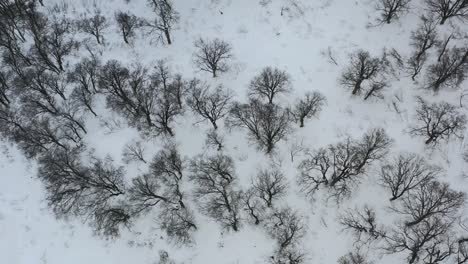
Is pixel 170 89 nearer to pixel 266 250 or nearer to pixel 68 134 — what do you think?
pixel 68 134

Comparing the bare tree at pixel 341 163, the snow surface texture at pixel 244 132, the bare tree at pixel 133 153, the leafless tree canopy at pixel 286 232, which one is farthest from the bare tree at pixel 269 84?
the bare tree at pixel 133 153

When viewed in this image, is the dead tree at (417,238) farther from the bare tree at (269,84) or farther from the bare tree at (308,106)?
the bare tree at (269,84)

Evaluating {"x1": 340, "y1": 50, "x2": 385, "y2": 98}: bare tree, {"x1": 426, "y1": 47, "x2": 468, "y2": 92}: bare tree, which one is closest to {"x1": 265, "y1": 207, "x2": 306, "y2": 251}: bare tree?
{"x1": 340, "y1": 50, "x2": 385, "y2": 98}: bare tree

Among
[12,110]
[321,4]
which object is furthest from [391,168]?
[12,110]

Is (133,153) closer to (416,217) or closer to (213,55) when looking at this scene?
(213,55)

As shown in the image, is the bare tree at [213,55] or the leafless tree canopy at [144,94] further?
the bare tree at [213,55]

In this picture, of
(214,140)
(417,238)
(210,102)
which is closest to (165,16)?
(210,102)
